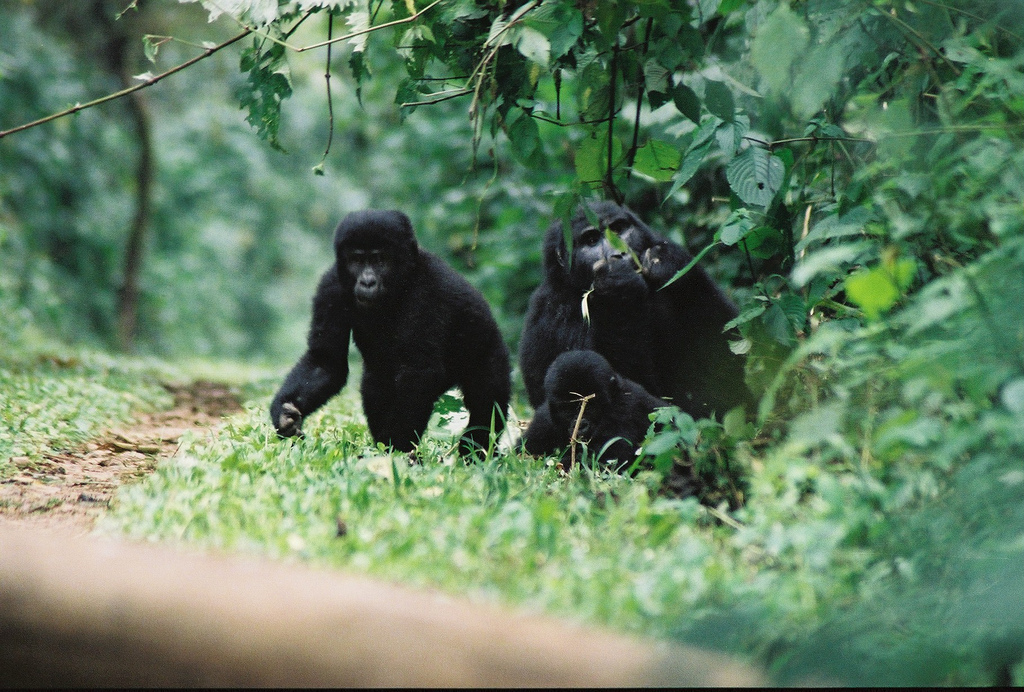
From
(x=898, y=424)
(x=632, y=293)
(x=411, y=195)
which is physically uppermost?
(x=411, y=195)

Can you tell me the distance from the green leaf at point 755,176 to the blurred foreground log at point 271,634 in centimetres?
229

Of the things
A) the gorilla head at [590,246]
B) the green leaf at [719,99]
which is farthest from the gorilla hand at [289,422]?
the green leaf at [719,99]

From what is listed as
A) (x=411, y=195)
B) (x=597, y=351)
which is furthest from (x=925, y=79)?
(x=411, y=195)

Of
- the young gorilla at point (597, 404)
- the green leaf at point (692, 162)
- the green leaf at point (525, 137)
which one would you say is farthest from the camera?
the young gorilla at point (597, 404)

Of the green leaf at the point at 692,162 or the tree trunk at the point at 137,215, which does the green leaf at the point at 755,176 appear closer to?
the green leaf at the point at 692,162

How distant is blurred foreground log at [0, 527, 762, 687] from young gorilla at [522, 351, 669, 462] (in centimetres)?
223

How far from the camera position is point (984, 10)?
3430 mm

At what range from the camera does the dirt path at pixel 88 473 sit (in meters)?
3.49

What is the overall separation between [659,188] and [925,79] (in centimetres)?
411

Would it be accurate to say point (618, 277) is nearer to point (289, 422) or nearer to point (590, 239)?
point (590, 239)

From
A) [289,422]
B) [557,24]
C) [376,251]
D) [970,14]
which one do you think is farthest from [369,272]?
[970,14]

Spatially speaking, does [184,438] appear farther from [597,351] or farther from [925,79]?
[925,79]

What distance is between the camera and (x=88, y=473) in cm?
439

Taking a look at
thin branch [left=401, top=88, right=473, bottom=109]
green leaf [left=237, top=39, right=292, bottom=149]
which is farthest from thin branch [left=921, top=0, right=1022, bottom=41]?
green leaf [left=237, top=39, right=292, bottom=149]
